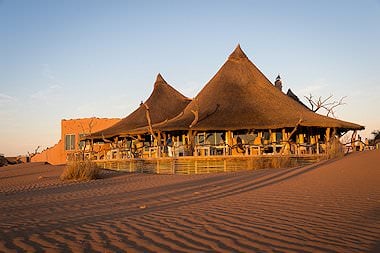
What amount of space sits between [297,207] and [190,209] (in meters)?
1.72

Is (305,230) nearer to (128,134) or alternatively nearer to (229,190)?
(229,190)

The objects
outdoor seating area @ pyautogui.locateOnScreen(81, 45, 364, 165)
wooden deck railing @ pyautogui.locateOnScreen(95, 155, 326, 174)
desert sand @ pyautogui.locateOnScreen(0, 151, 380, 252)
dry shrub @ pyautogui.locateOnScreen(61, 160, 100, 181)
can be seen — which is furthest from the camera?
outdoor seating area @ pyautogui.locateOnScreen(81, 45, 364, 165)

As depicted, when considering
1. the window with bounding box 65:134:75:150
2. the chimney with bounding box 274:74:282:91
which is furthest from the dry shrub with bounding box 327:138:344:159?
the window with bounding box 65:134:75:150

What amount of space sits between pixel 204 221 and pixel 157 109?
2673 cm

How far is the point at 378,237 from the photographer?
4.57m

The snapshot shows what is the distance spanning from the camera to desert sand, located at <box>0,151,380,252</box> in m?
4.38

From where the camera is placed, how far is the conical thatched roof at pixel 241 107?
73.7 feet

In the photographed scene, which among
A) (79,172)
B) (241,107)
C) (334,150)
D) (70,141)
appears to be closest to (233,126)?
(241,107)

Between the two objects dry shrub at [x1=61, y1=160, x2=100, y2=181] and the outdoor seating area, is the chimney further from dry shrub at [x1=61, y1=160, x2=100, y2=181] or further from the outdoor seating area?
dry shrub at [x1=61, y1=160, x2=100, y2=181]

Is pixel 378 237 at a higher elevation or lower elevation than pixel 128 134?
lower

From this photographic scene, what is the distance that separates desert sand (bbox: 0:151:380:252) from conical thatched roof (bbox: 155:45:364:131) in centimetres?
1262

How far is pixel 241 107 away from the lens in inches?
979

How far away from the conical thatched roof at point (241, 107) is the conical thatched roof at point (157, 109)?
14.1 feet

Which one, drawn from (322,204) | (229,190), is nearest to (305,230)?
(322,204)
